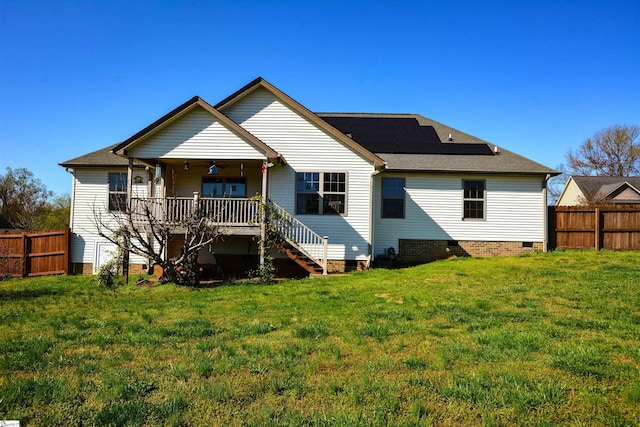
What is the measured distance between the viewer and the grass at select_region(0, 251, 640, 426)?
11.7 ft

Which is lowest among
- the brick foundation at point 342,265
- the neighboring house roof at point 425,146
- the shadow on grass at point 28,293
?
the shadow on grass at point 28,293

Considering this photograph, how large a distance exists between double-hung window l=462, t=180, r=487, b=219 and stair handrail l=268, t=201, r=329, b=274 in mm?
5873

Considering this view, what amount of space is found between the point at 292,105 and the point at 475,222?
824 cm

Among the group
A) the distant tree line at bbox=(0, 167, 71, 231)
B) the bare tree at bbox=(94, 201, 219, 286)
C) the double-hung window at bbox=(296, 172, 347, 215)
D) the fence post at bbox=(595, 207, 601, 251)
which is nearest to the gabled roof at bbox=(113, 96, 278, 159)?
the bare tree at bbox=(94, 201, 219, 286)

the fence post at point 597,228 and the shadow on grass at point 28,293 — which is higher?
the fence post at point 597,228

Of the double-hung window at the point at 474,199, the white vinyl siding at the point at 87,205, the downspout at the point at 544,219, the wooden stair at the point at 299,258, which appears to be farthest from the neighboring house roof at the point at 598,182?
the white vinyl siding at the point at 87,205

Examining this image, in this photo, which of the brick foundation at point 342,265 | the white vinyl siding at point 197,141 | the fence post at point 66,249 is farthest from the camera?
the fence post at point 66,249

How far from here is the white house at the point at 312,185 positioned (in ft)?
42.7

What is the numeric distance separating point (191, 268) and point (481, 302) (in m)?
7.88

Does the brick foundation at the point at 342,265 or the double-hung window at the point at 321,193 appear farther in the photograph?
the double-hung window at the point at 321,193

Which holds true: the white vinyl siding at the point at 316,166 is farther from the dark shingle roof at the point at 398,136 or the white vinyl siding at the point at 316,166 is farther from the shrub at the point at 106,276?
the shrub at the point at 106,276

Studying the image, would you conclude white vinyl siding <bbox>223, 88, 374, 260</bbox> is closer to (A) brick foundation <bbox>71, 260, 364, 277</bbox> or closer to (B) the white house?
(B) the white house

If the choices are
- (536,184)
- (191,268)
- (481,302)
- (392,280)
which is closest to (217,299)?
(191,268)

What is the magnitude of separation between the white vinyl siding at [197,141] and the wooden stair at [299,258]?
10.2 ft
